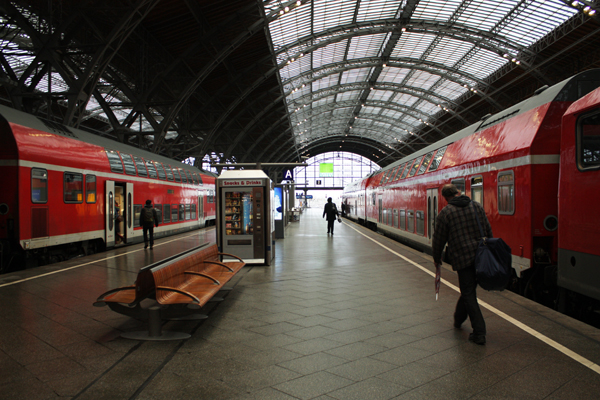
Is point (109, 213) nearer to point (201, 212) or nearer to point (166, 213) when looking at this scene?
point (166, 213)

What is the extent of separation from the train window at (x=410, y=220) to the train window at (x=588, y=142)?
929 centimetres

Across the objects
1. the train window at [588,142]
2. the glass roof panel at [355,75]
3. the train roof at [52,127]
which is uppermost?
the glass roof panel at [355,75]

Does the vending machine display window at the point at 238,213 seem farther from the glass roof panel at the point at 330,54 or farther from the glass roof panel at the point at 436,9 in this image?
the glass roof panel at the point at 330,54

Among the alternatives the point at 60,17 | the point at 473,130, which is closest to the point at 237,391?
the point at 473,130

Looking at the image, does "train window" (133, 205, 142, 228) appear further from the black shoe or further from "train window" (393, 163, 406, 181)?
the black shoe

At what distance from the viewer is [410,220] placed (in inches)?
590

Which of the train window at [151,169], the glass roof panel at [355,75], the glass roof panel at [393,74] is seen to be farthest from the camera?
the glass roof panel at [355,75]

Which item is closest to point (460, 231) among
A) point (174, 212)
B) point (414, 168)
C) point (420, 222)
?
point (420, 222)

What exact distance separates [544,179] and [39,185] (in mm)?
11145

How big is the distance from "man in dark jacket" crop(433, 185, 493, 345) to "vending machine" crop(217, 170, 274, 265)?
19.8 ft

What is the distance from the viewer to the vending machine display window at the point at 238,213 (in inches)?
420

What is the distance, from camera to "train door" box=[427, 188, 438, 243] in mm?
11875

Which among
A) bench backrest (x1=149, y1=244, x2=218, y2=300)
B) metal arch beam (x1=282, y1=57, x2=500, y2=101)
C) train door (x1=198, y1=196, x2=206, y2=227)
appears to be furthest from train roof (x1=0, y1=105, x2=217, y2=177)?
metal arch beam (x1=282, y1=57, x2=500, y2=101)

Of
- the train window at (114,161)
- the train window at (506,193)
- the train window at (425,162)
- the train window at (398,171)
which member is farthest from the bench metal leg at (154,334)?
the train window at (398,171)
